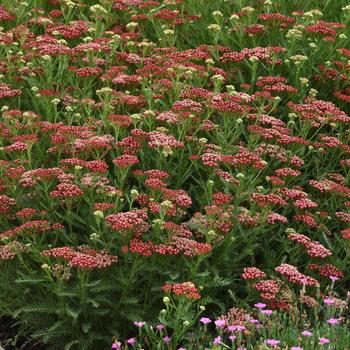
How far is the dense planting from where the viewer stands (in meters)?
4.96

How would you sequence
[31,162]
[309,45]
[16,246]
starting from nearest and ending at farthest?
[16,246], [31,162], [309,45]

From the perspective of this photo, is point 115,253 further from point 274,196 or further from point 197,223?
point 274,196

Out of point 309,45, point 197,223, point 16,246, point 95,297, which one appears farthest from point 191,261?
point 309,45

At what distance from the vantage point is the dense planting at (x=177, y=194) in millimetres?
4957

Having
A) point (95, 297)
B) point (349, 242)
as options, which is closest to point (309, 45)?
point (349, 242)

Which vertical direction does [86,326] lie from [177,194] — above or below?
below

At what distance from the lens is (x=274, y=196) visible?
522 centimetres

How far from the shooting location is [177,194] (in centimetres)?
509

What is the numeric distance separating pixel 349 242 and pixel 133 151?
1.55m

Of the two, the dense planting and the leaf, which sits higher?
the dense planting

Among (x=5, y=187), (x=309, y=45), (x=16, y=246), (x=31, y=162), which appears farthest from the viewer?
(x=309, y=45)

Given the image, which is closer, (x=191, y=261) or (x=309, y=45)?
(x=191, y=261)

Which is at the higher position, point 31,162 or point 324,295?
point 31,162

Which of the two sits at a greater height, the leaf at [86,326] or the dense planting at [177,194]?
the dense planting at [177,194]
